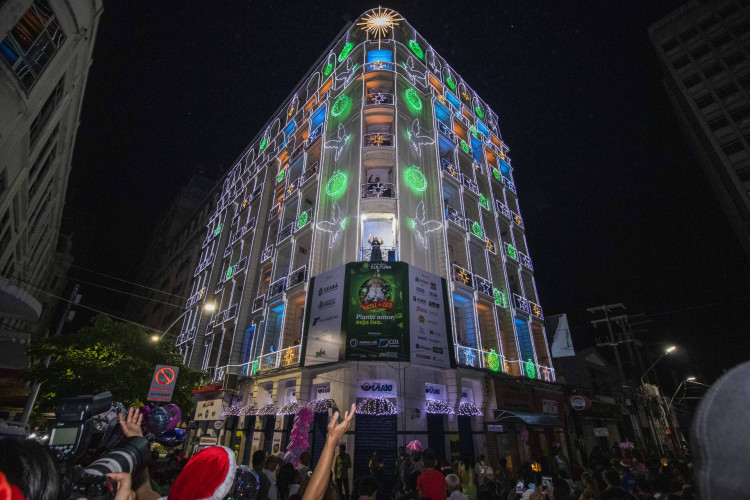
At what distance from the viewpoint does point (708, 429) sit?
3.16ft

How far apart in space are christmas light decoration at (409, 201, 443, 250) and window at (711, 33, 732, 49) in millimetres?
44655

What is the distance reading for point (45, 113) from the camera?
14.4 m

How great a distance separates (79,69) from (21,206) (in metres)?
6.84

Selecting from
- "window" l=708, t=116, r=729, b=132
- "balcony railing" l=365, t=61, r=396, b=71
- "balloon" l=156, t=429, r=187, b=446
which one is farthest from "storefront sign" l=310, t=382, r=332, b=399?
"window" l=708, t=116, r=729, b=132

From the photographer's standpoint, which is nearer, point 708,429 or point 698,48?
point 708,429

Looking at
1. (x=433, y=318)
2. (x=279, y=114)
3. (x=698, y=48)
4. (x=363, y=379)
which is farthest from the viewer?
(x=698, y=48)

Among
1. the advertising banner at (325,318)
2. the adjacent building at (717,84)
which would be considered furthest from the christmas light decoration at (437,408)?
the adjacent building at (717,84)

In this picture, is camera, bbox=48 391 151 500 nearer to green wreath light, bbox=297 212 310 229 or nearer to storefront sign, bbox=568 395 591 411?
green wreath light, bbox=297 212 310 229

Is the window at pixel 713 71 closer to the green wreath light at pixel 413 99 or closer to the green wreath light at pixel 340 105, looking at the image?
the green wreath light at pixel 413 99

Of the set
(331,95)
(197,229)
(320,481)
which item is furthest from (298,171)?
(320,481)

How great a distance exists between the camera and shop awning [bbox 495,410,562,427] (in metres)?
15.4

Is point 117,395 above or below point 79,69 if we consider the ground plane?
below

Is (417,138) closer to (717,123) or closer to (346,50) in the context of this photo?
(346,50)

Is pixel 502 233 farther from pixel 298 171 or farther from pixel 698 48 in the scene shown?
pixel 698 48
